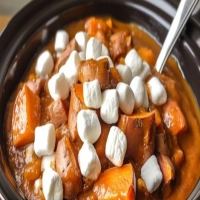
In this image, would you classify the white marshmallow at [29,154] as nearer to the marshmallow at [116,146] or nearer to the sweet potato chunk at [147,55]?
the marshmallow at [116,146]

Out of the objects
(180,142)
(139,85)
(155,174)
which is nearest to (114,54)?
(139,85)

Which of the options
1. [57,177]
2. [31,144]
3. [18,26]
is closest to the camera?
[57,177]

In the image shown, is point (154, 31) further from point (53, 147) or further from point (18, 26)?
point (53, 147)

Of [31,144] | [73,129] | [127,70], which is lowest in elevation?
[31,144]

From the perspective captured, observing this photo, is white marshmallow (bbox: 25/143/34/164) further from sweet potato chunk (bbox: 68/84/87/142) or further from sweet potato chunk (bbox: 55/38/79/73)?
sweet potato chunk (bbox: 55/38/79/73)

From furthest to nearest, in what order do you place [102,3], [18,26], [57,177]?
[102,3] → [18,26] → [57,177]

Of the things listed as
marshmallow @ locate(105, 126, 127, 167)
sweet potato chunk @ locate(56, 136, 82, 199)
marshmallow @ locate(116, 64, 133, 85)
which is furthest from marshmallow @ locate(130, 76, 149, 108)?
sweet potato chunk @ locate(56, 136, 82, 199)
